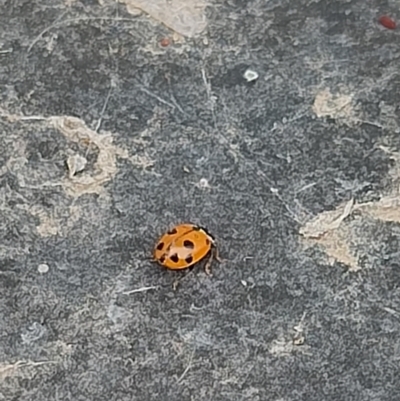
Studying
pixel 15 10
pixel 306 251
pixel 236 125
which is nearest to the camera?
pixel 306 251

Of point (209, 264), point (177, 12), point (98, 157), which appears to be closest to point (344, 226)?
point (209, 264)

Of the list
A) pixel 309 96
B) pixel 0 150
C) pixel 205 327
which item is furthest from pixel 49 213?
pixel 309 96

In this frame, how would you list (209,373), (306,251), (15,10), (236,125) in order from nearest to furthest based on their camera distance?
(209,373) → (306,251) → (236,125) → (15,10)

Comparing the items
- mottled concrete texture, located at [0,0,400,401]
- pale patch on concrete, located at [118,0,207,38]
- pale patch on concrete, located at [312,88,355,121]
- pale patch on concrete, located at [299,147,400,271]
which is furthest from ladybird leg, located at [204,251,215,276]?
pale patch on concrete, located at [118,0,207,38]

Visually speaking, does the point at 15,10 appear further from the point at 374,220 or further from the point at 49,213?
the point at 374,220

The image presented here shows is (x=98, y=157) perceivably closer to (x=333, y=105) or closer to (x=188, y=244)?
(x=188, y=244)

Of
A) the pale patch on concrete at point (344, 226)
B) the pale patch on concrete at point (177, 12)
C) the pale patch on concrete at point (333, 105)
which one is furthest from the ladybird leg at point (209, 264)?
the pale patch on concrete at point (177, 12)

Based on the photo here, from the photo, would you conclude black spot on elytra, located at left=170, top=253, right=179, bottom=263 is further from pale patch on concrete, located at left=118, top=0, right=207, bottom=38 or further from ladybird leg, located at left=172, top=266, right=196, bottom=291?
pale patch on concrete, located at left=118, top=0, right=207, bottom=38
